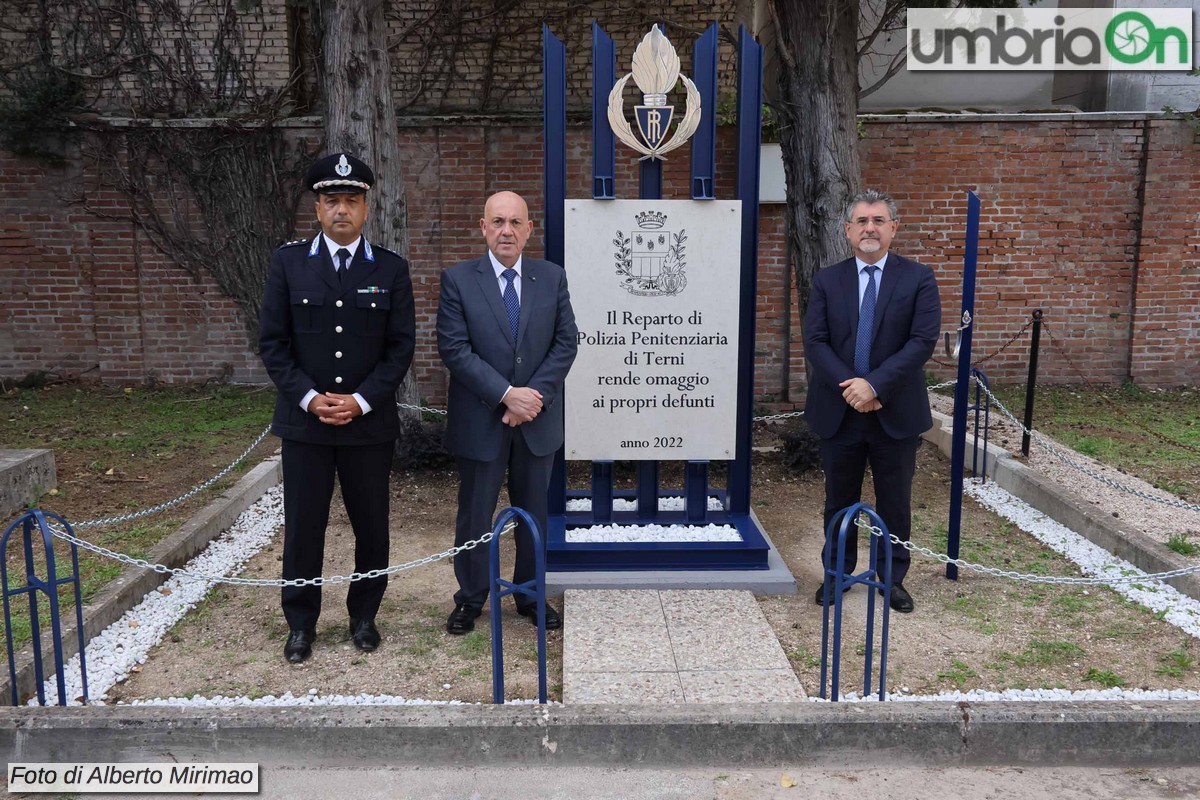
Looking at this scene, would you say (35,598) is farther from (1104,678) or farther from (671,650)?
(1104,678)

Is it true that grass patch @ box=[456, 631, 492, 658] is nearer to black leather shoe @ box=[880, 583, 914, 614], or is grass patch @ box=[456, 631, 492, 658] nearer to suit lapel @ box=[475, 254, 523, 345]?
suit lapel @ box=[475, 254, 523, 345]

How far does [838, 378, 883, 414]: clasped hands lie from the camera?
13.7 feet

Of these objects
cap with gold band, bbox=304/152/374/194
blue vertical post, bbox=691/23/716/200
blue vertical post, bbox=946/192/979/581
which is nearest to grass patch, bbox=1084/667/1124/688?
blue vertical post, bbox=946/192/979/581

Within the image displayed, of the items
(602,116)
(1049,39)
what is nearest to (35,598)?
(602,116)

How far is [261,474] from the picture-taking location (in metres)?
6.71

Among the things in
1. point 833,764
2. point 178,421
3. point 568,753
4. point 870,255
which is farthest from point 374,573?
point 178,421

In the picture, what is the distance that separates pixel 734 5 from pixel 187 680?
27.7 feet

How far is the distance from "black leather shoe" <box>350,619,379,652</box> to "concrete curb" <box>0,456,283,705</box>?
3.78 ft

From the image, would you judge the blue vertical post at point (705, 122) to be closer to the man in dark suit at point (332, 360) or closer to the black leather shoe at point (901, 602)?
the man in dark suit at point (332, 360)

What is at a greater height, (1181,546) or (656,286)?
(656,286)

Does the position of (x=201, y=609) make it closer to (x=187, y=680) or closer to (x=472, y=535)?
(x=187, y=680)

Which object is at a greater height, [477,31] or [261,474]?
[477,31]

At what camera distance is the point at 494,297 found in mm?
4055

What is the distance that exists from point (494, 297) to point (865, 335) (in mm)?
1710
